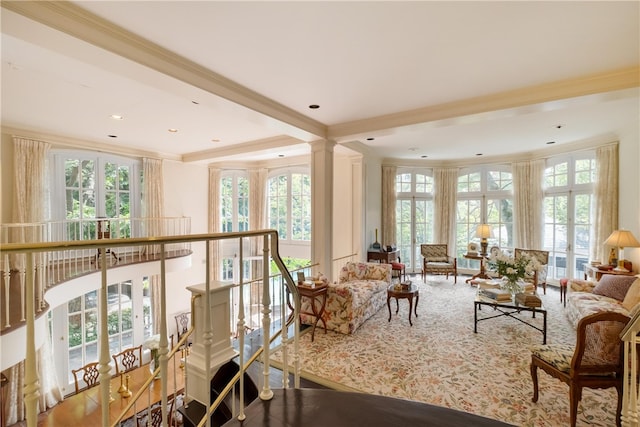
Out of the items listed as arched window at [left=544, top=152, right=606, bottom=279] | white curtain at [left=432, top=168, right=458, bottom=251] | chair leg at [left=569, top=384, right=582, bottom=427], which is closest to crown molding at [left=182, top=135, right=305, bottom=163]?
white curtain at [left=432, top=168, right=458, bottom=251]

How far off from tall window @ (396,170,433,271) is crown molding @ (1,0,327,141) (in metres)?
5.07

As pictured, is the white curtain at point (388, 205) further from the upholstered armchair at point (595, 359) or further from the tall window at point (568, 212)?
the upholstered armchair at point (595, 359)

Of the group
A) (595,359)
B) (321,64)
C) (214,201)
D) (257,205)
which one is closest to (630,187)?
(595,359)

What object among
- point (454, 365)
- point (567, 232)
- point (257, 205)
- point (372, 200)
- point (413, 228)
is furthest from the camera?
point (257, 205)

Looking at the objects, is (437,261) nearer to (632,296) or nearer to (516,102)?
(632,296)

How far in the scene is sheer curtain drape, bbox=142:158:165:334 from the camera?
665cm

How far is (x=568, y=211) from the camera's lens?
633 cm

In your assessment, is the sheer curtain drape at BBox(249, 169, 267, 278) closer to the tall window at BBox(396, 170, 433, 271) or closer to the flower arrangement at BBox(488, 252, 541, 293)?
the tall window at BBox(396, 170, 433, 271)

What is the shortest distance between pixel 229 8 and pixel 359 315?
155 inches

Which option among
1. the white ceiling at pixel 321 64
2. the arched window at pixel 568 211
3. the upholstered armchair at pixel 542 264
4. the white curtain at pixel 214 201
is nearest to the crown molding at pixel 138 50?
the white ceiling at pixel 321 64

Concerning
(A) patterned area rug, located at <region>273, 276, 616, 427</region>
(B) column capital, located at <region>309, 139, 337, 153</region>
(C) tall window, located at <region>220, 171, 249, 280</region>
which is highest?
(B) column capital, located at <region>309, 139, 337, 153</region>

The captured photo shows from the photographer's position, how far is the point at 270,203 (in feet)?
27.6

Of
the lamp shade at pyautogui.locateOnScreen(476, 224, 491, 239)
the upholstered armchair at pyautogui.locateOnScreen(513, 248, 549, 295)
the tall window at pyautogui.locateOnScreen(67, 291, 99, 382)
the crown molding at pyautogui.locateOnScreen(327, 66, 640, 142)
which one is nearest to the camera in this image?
the crown molding at pyautogui.locateOnScreen(327, 66, 640, 142)

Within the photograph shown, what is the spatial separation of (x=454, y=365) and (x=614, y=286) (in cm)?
298
